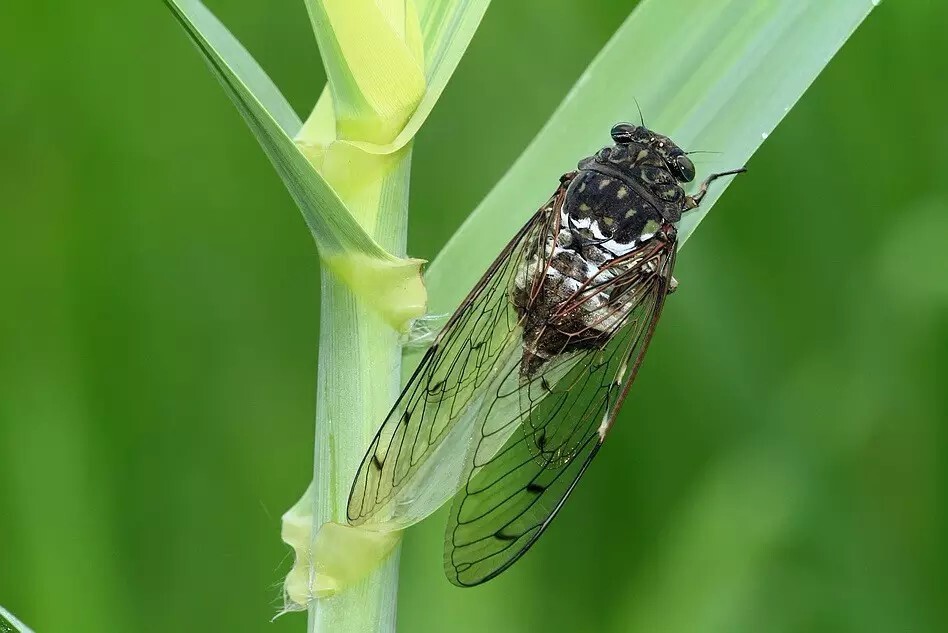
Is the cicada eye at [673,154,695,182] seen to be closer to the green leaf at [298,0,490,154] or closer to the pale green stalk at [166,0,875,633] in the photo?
the pale green stalk at [166,0,875,633]

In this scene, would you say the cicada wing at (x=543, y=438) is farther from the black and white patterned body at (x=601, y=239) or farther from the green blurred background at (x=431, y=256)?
the green blurred background at (x=431, y=256)

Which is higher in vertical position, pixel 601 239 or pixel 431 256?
pixel 601 239

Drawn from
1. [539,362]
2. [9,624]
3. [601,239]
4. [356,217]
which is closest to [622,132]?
[601,239]

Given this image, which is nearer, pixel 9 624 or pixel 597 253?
pixel 9 624

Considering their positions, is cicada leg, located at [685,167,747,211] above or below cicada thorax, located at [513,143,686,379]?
above

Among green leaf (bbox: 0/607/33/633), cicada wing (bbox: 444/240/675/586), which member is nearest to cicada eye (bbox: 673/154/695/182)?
cicada wing (bbox: 444/240/675/586)

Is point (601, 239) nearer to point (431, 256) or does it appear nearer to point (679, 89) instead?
point (679, 89)

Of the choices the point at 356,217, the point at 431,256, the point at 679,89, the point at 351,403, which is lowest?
the point at 431,256
